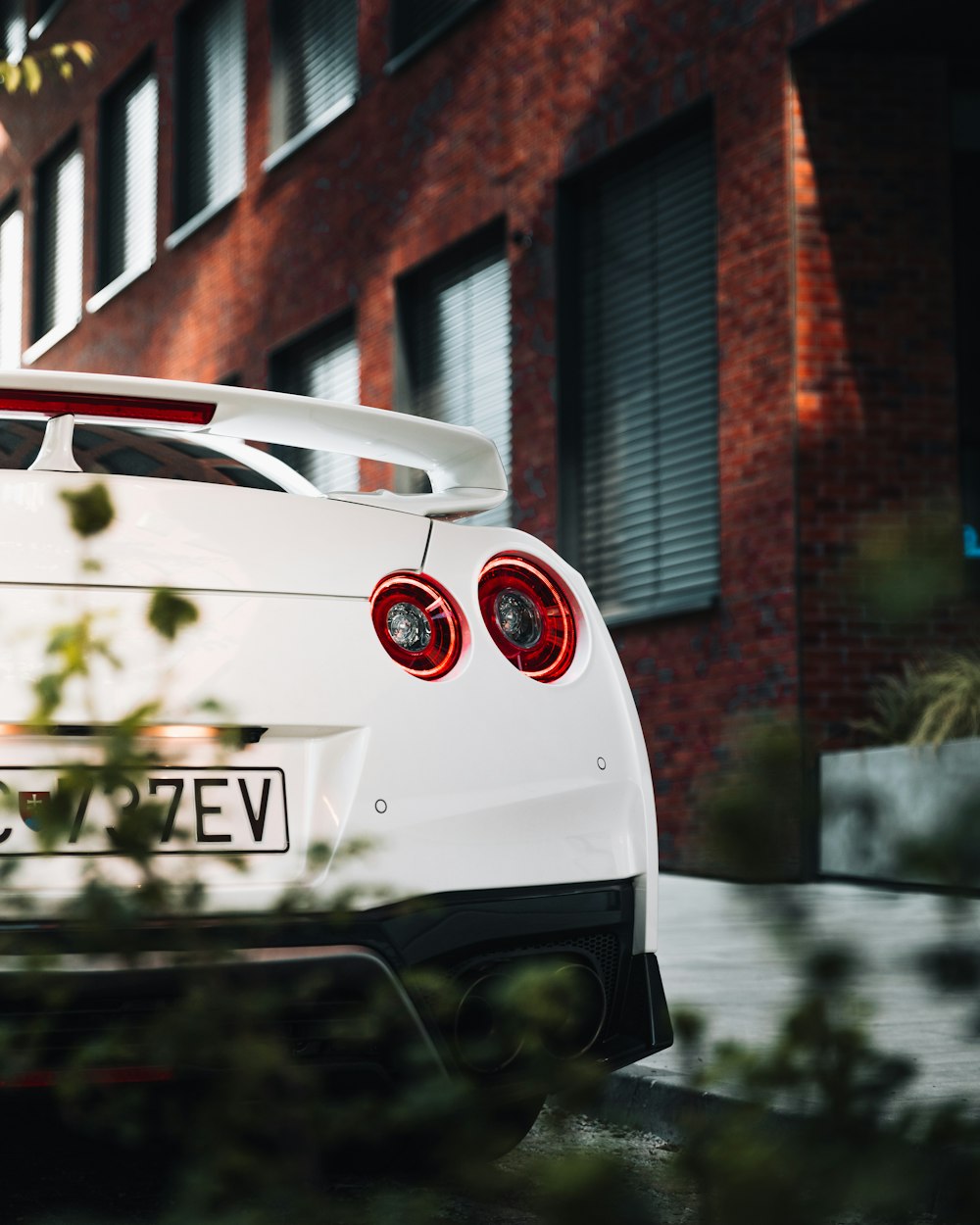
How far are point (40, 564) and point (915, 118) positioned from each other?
25.0ft

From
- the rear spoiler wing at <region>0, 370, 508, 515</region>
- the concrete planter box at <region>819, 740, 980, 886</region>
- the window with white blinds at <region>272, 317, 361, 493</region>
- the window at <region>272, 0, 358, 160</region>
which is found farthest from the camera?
the window at <region>272, 0, 358, 160</region>

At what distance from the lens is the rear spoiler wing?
2807 mm

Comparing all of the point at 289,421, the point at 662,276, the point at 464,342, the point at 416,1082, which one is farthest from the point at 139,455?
the point at 464,342

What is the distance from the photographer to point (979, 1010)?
1051 mm

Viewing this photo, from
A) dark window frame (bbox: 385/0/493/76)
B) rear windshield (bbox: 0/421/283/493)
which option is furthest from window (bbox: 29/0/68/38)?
rear windshield (bbox: 0/421/283/493)

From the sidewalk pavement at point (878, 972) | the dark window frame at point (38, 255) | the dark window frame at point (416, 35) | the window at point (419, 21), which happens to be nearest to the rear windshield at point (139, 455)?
the sidewalk pavement at point (878, 972)

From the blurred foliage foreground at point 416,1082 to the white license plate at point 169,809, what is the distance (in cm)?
1

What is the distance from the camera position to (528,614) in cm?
305

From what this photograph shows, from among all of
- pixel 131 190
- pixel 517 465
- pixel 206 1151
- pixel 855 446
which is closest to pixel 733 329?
pixel 855 446

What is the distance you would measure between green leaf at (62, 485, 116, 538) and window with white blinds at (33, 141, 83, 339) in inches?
814

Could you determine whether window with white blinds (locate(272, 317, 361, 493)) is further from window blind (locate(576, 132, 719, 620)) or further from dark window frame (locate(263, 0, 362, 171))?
window blind (locate(576, 132, 719, 620))

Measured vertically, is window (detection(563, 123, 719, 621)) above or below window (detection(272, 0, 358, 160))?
below

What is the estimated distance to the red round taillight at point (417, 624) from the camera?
286cm

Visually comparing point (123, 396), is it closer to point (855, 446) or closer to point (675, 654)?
point (855, 446)
